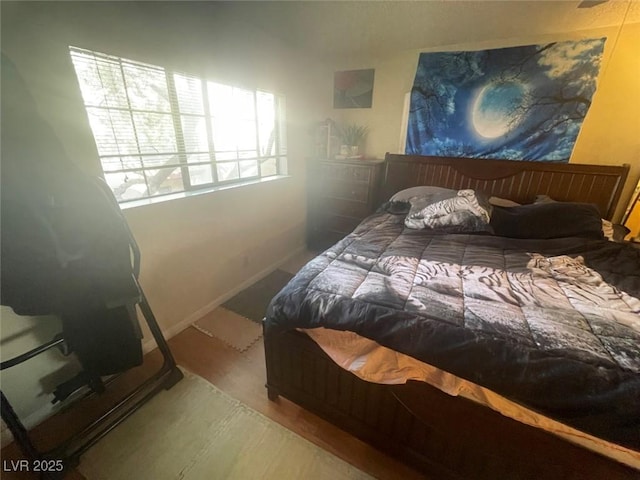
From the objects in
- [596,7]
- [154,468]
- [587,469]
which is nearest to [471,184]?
[596,7]

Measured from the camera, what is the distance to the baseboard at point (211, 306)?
178cm

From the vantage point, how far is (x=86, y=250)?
1035 millimetres

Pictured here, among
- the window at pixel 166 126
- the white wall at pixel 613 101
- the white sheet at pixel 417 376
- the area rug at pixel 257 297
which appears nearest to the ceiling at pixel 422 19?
the white wall at pixel 613 101

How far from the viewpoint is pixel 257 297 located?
92.8 inches

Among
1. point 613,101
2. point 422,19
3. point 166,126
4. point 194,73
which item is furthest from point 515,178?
point 166,126

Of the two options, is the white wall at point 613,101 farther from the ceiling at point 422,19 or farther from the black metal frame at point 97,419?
the black metal frame at point 97,419

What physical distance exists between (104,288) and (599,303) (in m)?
2.11

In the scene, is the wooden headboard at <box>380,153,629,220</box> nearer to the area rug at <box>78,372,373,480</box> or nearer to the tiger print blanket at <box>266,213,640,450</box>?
the tiger print blanket at <box>266,213,640,450</box>

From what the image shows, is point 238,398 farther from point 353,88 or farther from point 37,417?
point 353,88

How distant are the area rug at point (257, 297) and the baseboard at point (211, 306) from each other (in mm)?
38

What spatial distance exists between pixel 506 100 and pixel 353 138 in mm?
Answer: 1439

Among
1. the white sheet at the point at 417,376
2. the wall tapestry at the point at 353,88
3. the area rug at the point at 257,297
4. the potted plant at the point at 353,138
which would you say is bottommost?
the area rug at the point at 257,297

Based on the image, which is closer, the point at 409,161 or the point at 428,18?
the point at 428,18

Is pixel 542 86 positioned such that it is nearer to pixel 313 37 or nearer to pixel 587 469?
pixel 313 37
